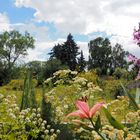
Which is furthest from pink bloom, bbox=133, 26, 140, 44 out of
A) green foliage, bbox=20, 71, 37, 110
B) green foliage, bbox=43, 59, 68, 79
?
green foliage, bbox=43, 59, 68, 79

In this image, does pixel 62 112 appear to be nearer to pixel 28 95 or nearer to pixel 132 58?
pixel 28 95

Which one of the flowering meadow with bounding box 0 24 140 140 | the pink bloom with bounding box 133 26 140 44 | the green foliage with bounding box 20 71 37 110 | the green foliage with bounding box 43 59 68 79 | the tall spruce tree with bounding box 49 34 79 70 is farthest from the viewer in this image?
the tall spruce tree with bounding box 49 34 79 70

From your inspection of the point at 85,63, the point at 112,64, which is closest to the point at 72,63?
the point at 85,63

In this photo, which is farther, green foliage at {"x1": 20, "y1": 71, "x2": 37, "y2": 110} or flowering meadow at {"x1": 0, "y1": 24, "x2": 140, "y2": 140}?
green foliage at {"x1": 20, "y1": 71, "x2": 37, "y2": 110}

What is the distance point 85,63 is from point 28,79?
7132cm

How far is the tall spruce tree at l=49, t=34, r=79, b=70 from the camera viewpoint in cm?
7666

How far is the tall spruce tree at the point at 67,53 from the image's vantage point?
76.7 metres

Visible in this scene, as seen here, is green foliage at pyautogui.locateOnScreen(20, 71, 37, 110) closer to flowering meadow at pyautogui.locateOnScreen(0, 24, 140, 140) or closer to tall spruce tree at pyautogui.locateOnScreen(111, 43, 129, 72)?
flowering meadow at pyautogui.locateOnScreen(0, 24, 140, 140)

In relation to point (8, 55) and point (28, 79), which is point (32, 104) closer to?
point (28, 79)

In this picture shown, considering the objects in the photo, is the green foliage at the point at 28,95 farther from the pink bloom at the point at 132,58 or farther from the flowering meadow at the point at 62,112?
the pink bloom at the point at 132,58

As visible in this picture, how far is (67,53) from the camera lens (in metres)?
77.2

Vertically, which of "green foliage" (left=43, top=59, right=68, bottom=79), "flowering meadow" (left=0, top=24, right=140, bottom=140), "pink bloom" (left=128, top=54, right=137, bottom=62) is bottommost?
"flowering meadow" (left=0, top=24, right=140, bottom=140)

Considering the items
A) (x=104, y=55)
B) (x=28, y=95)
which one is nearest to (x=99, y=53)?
(x=104, y=55)

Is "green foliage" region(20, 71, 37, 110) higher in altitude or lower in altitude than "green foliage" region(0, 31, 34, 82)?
lower
